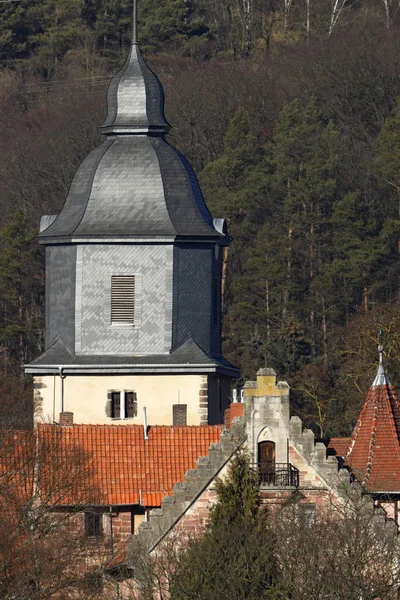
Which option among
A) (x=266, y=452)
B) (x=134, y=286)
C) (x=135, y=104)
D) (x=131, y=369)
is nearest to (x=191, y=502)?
(x=266, y=452)

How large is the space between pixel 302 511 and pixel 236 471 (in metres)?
1.60

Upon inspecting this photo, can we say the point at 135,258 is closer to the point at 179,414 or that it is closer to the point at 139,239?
the point at 139,239

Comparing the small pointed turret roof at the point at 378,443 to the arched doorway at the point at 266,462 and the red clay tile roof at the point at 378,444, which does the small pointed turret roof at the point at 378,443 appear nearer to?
the red clay tile roof at the point at 378,444

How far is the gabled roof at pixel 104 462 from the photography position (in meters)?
64.5

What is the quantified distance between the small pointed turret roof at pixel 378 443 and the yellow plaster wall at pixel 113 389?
688cm

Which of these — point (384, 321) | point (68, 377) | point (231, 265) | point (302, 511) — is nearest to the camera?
point (302, 511)

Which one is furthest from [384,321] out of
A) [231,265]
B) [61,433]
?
[61,433]

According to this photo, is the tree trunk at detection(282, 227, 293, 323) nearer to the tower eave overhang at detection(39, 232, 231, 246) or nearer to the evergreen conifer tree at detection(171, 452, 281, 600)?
the tower eave overhang at detection(39, 232, 231, 246)

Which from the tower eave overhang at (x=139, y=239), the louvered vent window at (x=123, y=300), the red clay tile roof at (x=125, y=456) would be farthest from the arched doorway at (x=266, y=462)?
the tower eave overhang at (x=139, y=239)

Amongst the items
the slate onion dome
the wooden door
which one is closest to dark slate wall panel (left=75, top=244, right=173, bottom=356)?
the slate onion dome

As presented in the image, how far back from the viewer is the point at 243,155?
105 meters

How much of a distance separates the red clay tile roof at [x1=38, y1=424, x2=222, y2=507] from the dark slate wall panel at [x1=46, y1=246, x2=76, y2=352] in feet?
16.4

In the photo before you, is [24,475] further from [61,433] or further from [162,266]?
[162,266]

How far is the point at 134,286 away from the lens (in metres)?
72.3
